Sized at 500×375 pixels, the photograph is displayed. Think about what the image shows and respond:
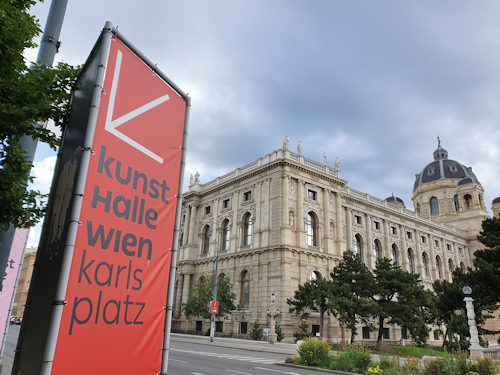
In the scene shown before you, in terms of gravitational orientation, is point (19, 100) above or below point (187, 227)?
below

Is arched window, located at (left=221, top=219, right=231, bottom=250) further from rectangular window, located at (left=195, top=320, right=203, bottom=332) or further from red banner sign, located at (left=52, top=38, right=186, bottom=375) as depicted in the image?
red banner sign, located at (left=52, top=38, right=186, bottom=375)

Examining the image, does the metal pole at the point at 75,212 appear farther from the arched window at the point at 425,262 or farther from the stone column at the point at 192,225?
the arched window at the point at 425,262

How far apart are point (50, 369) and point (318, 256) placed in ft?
129

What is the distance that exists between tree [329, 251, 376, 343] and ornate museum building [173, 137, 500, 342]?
17.8 ft

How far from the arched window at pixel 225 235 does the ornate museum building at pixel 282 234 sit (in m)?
0.14

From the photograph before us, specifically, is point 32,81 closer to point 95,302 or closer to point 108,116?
point 108,116

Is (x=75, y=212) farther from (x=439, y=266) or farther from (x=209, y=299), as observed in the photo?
(x=439, y=266)

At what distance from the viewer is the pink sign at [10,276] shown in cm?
908

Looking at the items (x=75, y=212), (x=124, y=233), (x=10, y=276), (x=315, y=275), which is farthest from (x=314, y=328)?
(x=75, y=212)

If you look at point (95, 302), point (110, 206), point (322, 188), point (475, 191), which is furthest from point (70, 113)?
point (475, 191)

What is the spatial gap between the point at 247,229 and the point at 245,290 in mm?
7398

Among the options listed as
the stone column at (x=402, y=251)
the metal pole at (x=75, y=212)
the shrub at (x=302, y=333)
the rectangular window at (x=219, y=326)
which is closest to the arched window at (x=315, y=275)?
the shrub at (x=302, y=333)

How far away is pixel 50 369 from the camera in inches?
150

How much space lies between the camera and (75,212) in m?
4.29
